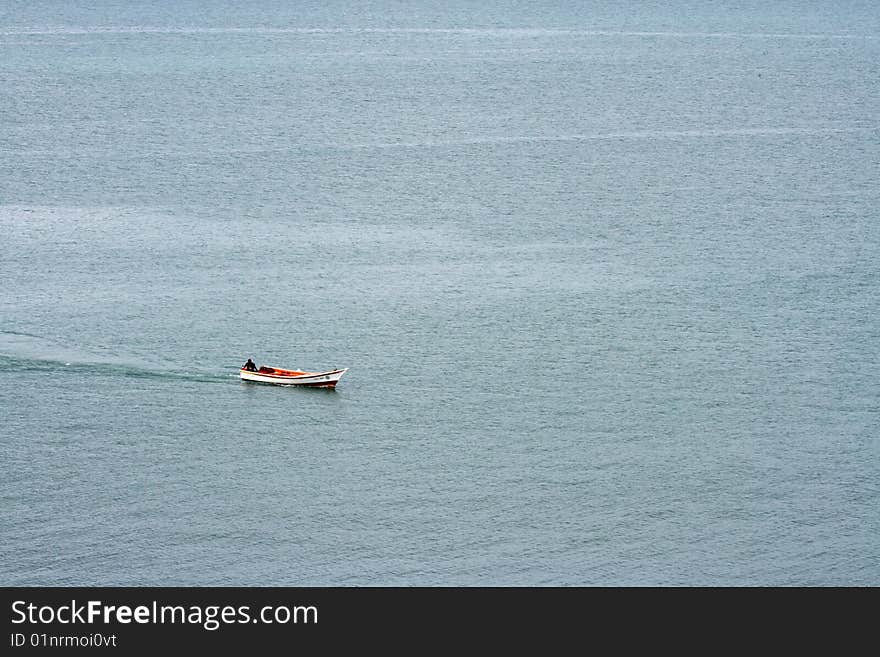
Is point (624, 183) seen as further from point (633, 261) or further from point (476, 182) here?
point (633, 261)

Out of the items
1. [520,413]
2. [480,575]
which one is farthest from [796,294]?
[480,575]

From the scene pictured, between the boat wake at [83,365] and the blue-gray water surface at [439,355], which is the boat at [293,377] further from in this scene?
the boat wake at [83,365]

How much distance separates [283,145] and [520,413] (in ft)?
260

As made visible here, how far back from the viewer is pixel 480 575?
82.5 metres

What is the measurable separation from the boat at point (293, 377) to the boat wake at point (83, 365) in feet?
7.17

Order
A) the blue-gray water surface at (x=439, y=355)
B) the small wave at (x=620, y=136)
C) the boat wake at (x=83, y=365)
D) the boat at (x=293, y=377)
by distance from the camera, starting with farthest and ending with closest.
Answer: the small wave at (x=620, y=136), the boat wake at (x=83, y=365), the boat at (x=293, y=377), the blue-gray water surface at (x=439, y=355)

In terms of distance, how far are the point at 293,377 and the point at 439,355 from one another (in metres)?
11.1

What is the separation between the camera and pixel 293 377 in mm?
106938

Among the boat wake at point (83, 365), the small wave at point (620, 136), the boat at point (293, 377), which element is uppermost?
the small wave at point (620, 136)

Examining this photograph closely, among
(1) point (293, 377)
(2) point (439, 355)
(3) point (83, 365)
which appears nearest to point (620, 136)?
(2) point (439, 355)

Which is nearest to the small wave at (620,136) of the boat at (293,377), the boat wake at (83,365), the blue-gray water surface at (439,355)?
the blue-gray water surface at (439,355)

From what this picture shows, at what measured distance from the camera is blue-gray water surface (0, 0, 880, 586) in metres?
86.2

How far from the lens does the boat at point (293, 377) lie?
348ft

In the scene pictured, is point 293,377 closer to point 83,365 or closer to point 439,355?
point 439,355
